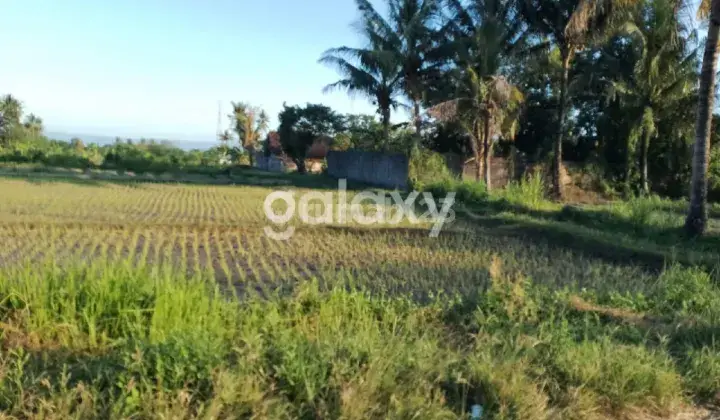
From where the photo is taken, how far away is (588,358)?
11.7 ft

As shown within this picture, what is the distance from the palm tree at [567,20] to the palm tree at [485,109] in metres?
2.04

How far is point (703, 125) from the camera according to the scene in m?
9.98

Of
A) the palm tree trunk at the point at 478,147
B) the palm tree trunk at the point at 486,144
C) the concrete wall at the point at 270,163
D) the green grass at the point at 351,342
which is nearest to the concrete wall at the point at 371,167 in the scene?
the palm tree trunk at the point at 478,147

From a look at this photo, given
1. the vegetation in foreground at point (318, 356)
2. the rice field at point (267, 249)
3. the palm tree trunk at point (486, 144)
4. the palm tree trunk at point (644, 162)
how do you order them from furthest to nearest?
the palm tree trunk at point (644, 162), the palm tree trunk at point (486, 144), the rice field at point (267, 249), the vegetation in foreground at point (318, 356)

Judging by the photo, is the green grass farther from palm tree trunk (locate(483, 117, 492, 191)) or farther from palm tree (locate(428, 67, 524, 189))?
palm tree trunk (locate(483, 117, 492, 191))

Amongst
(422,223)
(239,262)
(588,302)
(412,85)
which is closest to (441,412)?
(588,302)

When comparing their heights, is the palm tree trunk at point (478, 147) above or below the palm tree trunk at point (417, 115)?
below

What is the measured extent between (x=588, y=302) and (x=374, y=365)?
306 centimetres

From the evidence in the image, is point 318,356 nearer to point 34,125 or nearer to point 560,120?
point 560,120

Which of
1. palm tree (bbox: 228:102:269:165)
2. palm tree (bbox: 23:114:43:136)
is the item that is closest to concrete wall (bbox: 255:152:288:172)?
palm tree (bbox: 228:102:269:165)

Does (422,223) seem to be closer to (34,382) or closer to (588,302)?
(588,302)

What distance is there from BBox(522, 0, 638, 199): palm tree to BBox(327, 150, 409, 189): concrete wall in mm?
5810

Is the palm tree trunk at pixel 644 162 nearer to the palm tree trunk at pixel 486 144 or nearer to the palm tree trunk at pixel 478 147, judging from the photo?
the palm tree trunk at pixel 478 147

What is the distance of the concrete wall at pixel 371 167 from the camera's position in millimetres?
21875
